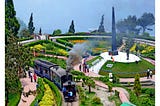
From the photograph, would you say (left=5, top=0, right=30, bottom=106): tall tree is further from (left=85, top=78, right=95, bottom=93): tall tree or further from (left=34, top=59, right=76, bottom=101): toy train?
(left=85, top=78, right=95, bottom=93): tall tree

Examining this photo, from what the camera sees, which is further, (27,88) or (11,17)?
(11,17)

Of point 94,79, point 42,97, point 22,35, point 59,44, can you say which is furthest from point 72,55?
point 22,35

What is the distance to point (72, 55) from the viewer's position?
17781mm

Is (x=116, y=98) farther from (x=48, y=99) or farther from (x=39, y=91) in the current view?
(x=39, y=91)

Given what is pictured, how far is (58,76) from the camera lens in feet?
55.3

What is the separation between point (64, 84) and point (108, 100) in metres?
1.84

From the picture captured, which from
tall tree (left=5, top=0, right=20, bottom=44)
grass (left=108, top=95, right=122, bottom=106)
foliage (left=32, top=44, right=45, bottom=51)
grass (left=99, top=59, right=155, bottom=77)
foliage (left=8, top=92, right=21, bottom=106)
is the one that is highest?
tall tree (left=5, top=0, right=20, bottom=44)

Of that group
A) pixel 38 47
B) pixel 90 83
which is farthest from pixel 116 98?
pixel 38 47

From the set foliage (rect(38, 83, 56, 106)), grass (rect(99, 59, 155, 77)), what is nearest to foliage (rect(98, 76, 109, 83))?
grass (rect(99, 59, 155, 77))

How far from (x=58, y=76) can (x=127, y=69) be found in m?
4.21

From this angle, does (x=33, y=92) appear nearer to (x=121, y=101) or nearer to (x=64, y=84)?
(x=64, y=84)

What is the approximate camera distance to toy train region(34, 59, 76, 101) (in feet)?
52.3

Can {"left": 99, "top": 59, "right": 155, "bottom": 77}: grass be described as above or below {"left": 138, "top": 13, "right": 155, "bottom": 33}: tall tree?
below

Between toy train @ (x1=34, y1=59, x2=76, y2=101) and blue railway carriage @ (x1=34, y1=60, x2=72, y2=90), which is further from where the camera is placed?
blue railway carriage @ (x1=34, y1=60, x2=72, y2=90)
